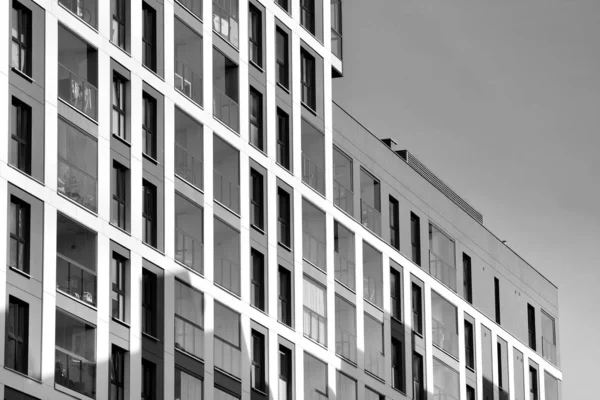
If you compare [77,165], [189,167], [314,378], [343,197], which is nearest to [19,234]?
[77,165]

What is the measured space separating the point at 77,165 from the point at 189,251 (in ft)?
22.8

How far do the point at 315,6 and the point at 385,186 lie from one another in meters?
9.13

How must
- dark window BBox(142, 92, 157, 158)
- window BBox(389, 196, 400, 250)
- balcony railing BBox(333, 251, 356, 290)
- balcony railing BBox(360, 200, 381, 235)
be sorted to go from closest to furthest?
dark window BBox(142, 92, 157, 158) → balcony railing BBox(333, 251, 356, 290) → balcony railing BBox(360, 200, 381, 235) → window BBox(389, 196, 400, 250)

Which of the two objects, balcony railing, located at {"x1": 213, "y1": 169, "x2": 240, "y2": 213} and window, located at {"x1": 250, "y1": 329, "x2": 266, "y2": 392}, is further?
window, located at {"x1": 250, "y1": 329, "x2": 266, "y2": 392}

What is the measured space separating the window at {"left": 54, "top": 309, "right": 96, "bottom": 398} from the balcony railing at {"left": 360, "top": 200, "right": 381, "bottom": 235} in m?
22.6

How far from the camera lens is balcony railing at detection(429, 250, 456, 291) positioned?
3113 inches

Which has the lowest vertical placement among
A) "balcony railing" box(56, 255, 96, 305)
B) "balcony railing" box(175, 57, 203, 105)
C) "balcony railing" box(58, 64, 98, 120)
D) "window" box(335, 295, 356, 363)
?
"balcony railing" box(56, 255, 96, 305)

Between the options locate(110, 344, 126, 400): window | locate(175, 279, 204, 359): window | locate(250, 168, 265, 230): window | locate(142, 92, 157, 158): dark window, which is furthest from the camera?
locate(250, 168, 265, 230): window

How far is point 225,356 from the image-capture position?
59719 millimetres

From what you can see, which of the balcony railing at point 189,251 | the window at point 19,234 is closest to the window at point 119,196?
the balcony railing at point 189,251

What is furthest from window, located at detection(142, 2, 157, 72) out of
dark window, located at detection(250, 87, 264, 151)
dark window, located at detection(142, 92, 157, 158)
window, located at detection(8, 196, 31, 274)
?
window, located at detection(8, 196, 31, 274)

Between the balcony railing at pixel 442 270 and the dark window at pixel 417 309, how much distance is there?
1926 mm

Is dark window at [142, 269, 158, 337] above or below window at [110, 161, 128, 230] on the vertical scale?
below

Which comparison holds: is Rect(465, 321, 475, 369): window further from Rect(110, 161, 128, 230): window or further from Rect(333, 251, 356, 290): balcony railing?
Rect(110, 161, 128, 230): window
